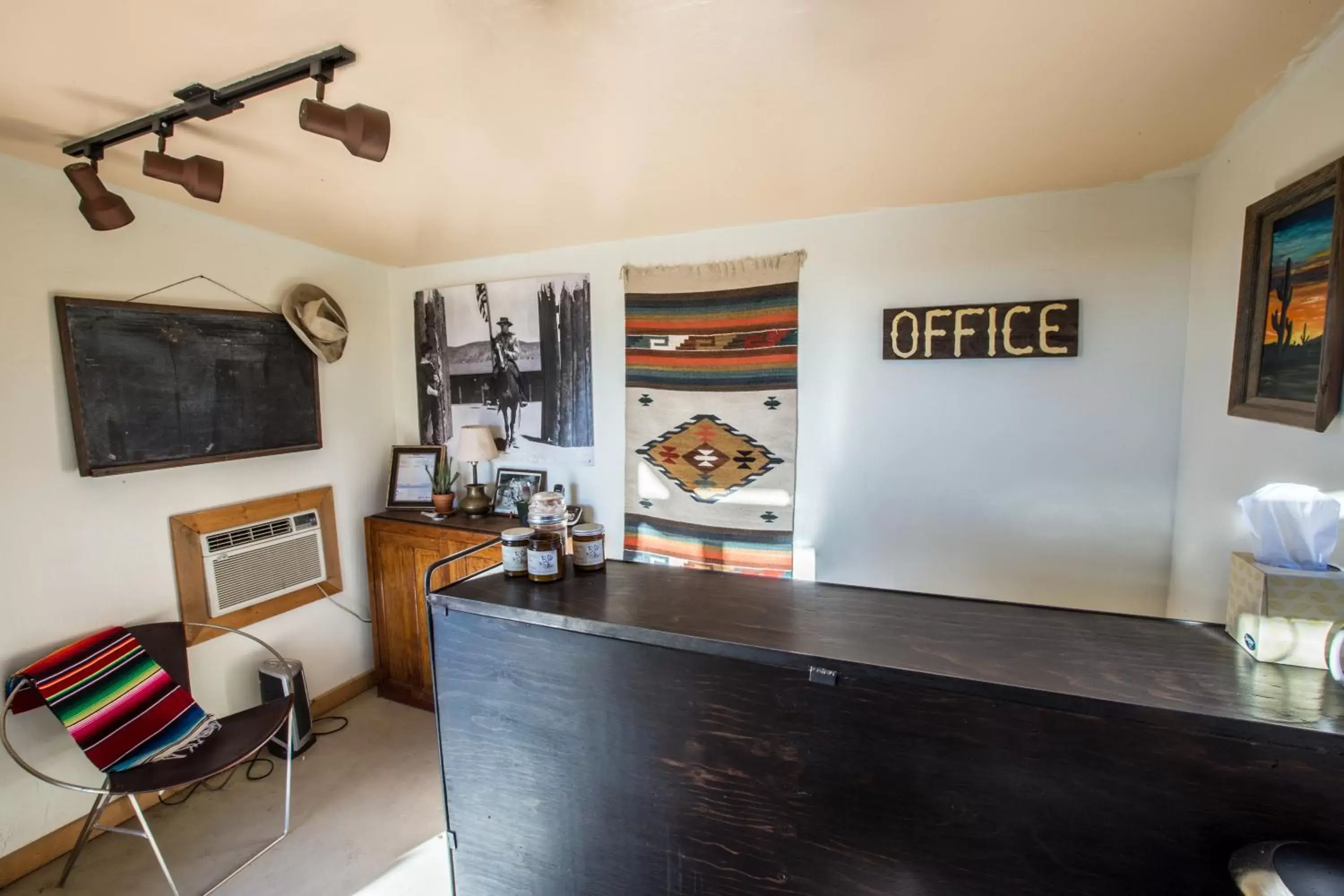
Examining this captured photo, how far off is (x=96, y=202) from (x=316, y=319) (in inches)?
36.4

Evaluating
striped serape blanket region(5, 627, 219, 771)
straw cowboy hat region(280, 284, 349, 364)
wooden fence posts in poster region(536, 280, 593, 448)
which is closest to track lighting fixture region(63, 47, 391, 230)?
straw cowboy hat region(280, 284, 349, 364)

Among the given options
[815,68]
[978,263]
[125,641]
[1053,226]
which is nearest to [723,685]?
[815,68]

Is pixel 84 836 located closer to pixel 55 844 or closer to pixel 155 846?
pixel 55 844

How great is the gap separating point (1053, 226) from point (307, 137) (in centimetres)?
254

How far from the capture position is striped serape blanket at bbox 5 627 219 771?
6.11 feet

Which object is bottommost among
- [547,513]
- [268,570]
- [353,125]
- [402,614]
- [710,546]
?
[402,614]

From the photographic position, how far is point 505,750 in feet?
4.31

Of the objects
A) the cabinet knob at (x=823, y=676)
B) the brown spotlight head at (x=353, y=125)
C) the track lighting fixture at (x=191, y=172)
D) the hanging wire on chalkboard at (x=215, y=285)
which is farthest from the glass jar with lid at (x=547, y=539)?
the hanging wire on chalkboard at (x=215, y=285)

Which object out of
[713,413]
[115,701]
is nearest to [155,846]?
[115,701]

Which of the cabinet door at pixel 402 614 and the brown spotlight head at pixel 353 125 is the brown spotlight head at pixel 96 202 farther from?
the cabinet door at pixel 402 614

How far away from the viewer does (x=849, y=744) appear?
1.00m

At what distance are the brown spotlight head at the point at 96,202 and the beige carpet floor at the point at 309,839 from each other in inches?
91.3

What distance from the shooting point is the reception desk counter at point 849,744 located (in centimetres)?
84

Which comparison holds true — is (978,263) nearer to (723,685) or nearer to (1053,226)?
(1053,226)
